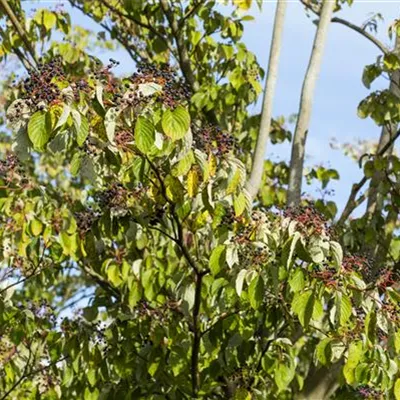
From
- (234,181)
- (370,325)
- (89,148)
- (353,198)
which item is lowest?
(370,325)

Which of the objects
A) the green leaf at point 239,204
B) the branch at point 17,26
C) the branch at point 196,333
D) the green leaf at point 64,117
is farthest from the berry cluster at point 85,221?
the green leaf at point 64,117

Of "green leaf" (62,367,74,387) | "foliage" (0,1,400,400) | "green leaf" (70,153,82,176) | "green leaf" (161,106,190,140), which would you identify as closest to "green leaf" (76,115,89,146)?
"foliage" (0,1,400,400)

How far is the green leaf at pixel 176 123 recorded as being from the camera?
288cm

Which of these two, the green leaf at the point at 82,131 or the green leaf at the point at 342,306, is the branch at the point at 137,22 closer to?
the green leaf at the point at 82,131

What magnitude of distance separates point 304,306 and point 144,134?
3.23ft

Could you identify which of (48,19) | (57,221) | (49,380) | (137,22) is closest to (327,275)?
(57,221)

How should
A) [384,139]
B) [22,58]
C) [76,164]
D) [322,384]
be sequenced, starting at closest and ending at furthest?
[76,164] → [322,384] → [22,58] → [384,139]

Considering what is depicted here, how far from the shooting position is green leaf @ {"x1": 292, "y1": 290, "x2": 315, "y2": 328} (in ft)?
10.4

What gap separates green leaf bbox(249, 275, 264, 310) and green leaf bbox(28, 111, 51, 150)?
3.55ft

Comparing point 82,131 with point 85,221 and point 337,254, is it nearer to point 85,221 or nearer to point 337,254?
point 337,254

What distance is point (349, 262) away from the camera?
3.46 meters

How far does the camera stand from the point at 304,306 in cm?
318

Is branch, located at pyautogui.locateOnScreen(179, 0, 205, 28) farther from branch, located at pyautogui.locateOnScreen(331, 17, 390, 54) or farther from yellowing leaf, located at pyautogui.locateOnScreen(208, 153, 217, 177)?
yellowing leaf, located at pyautogui.locateOnScreen(208, 153, 217, 177)

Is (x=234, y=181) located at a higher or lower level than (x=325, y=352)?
higher
